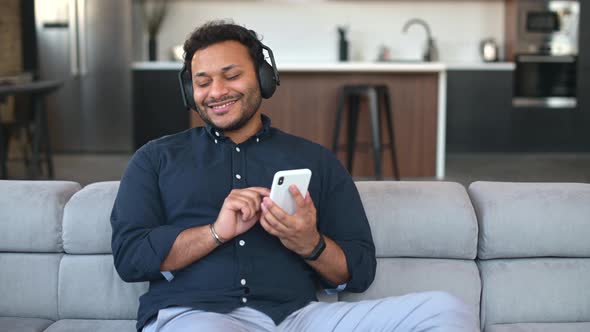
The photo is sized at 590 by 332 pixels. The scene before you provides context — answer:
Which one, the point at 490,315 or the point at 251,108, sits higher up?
the point at 251,108

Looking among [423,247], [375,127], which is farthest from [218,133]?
[375,127]

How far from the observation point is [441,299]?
184cm

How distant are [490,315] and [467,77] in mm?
5755

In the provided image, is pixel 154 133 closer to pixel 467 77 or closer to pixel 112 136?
pixel 112 136

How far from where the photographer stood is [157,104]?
776 cm

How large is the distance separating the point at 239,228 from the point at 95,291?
21.0 inches

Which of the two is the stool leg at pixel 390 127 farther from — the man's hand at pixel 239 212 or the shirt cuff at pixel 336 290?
the man's hand at pixel 239 212

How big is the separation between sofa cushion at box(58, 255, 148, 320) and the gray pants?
0.25 m

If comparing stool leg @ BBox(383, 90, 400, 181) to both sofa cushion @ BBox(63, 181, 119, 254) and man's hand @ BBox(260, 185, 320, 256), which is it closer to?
sofa cushion @ BBox(63, 181, 119, 254)

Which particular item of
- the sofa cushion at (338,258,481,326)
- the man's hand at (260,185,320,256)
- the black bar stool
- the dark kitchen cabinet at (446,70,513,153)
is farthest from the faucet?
the man's hand at (260,185,320,256)

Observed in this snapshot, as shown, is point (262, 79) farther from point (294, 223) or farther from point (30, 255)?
point (30, 255)

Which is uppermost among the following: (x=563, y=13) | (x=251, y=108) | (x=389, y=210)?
(x=563, y=13)

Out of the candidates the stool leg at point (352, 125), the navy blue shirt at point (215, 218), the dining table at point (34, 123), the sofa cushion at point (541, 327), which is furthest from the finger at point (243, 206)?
the stool leg at point (352, 125)

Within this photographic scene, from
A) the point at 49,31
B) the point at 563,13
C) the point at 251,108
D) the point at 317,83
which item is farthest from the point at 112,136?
the point at 251,108
